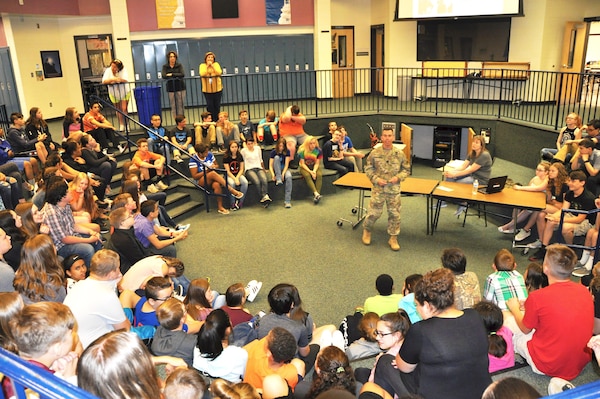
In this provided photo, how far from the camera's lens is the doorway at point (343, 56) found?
1466 cm

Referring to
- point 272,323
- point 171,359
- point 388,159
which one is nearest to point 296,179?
point 388,159

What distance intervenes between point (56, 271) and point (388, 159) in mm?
4286

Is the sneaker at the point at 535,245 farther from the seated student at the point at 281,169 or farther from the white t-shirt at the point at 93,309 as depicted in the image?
the white t-shirt at the point at 93,309

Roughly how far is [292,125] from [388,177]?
345 centimetres

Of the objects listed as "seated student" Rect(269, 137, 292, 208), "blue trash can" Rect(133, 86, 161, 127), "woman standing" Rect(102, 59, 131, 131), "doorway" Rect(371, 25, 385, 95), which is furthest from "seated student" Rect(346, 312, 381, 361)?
"doorway" Rect(371, 25, 385, 95)

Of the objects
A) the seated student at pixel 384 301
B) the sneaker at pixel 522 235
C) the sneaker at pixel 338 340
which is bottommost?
the sneaker at pixel 522 235

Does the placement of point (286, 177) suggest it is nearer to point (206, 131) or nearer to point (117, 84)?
point (206, 131)

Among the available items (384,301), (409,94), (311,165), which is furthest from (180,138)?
(409,94)

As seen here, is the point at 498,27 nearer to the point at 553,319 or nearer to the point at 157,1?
the point at 157,1

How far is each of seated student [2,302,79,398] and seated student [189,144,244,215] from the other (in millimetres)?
6308

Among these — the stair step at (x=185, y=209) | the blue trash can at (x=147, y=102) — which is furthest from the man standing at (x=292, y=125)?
the blue trash can at (x=147, y=102)

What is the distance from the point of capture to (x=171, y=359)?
135 inches

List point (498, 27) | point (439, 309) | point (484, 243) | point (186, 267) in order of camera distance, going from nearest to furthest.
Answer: point (439, 309), point (186, 267), point (484, 243), point (498, 27)

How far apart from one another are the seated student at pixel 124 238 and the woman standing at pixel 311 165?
402cm
